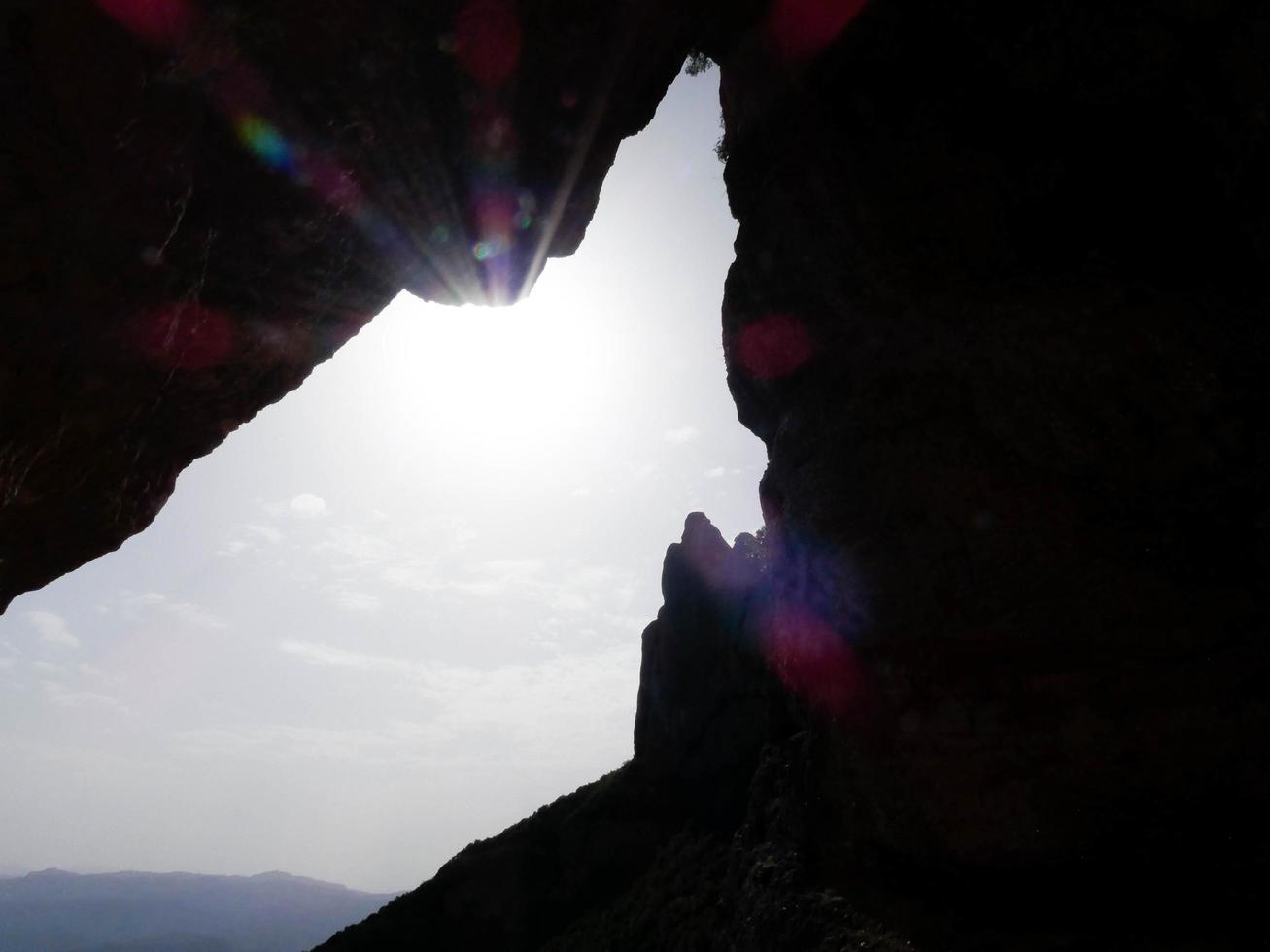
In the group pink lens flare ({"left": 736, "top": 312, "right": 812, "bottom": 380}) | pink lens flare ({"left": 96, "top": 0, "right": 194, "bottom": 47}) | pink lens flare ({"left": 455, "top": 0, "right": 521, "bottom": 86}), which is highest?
pink lens flare ({"left": 455, "top": 0, "right": 521, "bottom": 86})

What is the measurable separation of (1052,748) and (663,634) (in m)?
19.7

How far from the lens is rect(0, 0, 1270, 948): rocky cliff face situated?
7629 millimetres

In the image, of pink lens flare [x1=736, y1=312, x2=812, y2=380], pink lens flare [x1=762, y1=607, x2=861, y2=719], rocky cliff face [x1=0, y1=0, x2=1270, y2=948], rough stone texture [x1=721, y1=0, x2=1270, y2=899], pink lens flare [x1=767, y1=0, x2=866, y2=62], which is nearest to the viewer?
rocky cliff face [x1=0, y1=0, x2=1270, y2=948]

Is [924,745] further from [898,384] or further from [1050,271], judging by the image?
[1050,271]

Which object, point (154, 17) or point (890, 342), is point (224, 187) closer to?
point (154, 17)

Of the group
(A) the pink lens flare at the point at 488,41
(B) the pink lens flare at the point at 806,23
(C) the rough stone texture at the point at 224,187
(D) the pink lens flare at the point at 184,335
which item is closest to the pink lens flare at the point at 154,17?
(C) the rough stone texture at the point at 224,187

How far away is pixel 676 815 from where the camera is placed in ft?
77.7

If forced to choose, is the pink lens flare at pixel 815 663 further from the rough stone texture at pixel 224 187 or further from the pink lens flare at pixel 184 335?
the pink lens flare at pixel 184 335

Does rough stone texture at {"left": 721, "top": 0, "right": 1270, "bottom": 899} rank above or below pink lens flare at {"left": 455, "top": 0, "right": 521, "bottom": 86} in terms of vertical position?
below

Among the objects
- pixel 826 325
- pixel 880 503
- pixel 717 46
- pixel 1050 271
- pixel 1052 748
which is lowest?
pixel 1052 748

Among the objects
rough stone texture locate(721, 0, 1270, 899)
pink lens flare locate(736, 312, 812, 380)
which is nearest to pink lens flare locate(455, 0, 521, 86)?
rough stone texture locate(721, 0, 1270, 899)

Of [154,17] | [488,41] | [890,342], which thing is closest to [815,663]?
[890,342]

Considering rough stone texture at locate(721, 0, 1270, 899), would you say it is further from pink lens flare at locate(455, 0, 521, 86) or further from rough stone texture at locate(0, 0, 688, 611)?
rough stone texture at locate(0, 0, 688, 611)

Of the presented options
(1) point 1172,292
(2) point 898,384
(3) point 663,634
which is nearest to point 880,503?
(2) point 898,384
